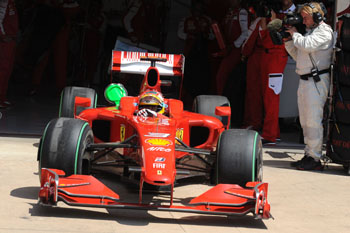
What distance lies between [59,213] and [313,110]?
12.3 ft

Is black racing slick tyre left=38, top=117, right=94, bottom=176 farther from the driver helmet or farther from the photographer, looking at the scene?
the photographer

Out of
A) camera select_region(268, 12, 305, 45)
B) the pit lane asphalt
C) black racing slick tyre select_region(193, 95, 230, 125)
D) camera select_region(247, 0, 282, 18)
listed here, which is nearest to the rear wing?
black racing slick tyre select_region(193, 95, 230, 125)

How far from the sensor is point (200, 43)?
12992 mm

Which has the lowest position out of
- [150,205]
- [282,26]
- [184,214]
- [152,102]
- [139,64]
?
[184,214]

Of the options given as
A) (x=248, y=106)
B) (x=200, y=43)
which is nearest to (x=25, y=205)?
(x=248, y=106)

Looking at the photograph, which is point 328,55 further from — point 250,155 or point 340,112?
point 250,155

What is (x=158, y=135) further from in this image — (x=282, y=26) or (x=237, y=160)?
(x=282, y=26)

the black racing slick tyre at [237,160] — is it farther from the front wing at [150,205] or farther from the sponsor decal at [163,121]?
the sponsor decal at [163,121]

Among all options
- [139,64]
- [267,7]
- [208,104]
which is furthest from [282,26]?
[139,64]

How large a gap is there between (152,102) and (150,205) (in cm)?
166

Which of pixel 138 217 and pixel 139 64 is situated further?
pixel 139 64

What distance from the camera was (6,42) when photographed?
12156mm

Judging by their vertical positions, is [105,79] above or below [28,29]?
below

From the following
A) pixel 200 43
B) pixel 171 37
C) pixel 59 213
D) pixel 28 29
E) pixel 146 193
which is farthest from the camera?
pixel 171 37
